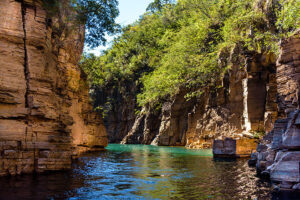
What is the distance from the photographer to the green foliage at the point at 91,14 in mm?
13752

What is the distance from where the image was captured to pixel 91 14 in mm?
16719

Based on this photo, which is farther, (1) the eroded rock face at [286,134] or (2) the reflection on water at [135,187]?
(2) the reflection on water at [135,187]

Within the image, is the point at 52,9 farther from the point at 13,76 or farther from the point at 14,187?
the point at 14,187

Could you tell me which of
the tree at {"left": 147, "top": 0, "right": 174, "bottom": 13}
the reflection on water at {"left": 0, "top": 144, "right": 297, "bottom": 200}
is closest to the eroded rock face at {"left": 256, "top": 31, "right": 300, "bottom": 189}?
the reflection on water at {"left": 0, "top": 144, "right": 297, "bottom": 200}

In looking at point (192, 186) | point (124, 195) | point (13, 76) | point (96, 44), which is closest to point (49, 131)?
point (13, 76)

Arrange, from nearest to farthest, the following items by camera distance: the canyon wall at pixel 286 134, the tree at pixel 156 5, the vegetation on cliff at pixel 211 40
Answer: the canyon wall at pixel 286 134 → the vegetation on cliff at pixel 211 40 → the tree at pixel 156 5

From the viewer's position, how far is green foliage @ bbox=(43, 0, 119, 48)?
13752 mm

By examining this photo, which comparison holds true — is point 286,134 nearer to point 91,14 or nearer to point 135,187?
point 135,187

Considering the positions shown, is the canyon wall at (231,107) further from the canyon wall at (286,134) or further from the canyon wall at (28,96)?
the canyon wall at (28,96)

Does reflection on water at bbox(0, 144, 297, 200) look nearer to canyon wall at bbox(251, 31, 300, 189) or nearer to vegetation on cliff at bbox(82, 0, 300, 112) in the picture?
canyon wall at bbox(251, 31, 300, 189)

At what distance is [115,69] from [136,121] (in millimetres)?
14122

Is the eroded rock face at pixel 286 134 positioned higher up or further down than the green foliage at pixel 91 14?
further down

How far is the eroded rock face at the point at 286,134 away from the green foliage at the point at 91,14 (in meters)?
10.3

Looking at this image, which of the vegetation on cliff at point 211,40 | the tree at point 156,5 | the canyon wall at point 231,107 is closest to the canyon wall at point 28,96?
the vegetation on cliff at point 211,40
